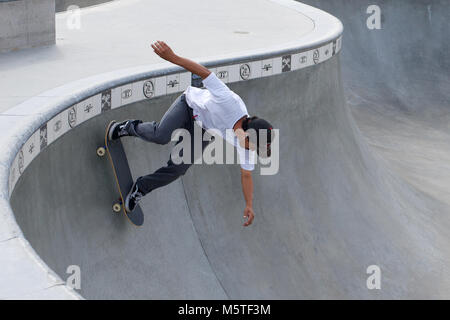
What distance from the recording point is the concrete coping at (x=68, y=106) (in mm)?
2828

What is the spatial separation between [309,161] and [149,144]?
2836 mm

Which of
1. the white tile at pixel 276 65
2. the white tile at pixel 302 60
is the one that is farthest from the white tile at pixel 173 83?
the white tile at pixel 302 60

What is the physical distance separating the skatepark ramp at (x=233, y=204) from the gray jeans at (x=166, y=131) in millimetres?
350

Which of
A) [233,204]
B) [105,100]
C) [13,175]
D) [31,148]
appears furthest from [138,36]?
[13,175]

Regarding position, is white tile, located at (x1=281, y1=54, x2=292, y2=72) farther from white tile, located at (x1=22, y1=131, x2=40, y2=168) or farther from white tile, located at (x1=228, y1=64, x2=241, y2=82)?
white tile, located at (x1=22, y1=131, x2=40, y2=168)

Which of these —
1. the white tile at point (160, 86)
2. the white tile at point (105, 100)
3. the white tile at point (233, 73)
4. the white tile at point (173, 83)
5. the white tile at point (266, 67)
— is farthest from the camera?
the white tile at point (266, 67)

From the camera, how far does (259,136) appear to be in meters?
5.09

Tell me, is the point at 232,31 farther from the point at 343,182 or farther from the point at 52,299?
the point at 52,299

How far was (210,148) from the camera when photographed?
7.48m

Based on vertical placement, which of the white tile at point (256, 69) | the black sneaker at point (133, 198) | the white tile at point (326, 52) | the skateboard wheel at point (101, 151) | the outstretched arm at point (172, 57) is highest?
the outstretched arm at point (172, 57)

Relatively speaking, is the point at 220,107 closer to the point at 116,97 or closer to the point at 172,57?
the point at 172,57

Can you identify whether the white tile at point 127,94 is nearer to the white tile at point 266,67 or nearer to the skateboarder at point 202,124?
the skateboarder at point 202,124

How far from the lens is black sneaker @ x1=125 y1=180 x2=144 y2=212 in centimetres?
591

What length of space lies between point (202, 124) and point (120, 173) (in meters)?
0.89
